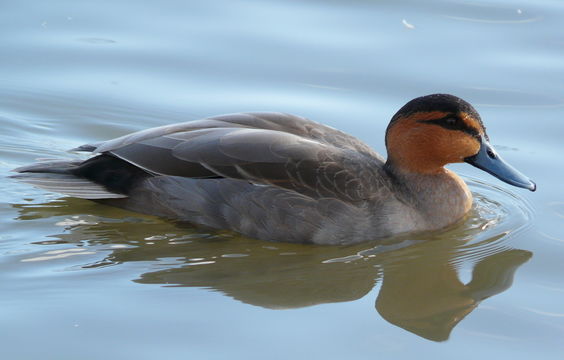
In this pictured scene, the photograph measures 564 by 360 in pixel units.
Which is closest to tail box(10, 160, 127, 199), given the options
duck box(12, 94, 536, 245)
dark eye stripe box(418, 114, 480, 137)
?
duck box(12, 94, 536, 245)

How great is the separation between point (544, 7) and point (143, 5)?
469 centimetres

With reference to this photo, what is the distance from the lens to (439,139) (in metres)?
8.23

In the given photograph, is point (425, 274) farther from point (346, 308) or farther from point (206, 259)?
point (206, 259)

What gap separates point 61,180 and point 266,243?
1.70m

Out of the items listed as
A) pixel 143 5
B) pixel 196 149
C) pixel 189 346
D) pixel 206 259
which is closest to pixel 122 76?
pixel 143 5

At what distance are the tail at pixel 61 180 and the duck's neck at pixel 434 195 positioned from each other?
2.23 m

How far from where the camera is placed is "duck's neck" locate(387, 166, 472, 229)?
8.23 meters

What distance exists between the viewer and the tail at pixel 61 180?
822 centimetres

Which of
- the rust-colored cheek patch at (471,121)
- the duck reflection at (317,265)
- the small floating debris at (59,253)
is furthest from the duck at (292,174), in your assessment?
the small floating debris at (59,253)

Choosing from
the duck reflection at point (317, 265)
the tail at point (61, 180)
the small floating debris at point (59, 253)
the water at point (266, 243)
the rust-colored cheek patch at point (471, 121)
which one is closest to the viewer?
the water at point (266, 243)

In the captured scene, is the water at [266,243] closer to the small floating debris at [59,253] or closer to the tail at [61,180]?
the small floating debris at [59,253]

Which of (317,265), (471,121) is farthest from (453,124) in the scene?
(317,265)

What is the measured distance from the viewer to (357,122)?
10.0 metres

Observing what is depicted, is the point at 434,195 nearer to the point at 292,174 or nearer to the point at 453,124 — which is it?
the point at 453,124
